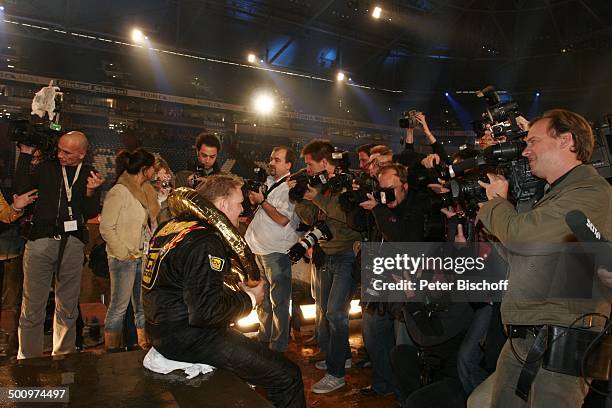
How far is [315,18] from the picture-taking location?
12.1m

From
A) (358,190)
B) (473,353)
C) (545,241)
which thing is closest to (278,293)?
(358,190)

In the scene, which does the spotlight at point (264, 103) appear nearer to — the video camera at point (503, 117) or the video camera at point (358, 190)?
the video camera at point (358, 190)

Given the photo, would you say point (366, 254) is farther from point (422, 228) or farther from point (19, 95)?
point (19, 95)

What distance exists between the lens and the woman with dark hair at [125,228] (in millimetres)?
4414

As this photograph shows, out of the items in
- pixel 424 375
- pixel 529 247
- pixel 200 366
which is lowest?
pixel 424 375

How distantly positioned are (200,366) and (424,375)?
172 cm

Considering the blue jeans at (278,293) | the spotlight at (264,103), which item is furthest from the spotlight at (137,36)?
the blue jeans at (278,293)

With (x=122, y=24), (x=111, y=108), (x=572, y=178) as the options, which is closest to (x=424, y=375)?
(x=572, y=178)

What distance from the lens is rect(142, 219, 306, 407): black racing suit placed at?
2514 millimetres

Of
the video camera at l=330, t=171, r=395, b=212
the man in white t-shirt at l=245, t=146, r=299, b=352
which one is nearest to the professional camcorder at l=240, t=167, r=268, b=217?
the man in white t-shirt at l=245, t=146, r=299, b=352

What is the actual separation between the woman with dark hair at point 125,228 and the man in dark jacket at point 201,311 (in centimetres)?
191

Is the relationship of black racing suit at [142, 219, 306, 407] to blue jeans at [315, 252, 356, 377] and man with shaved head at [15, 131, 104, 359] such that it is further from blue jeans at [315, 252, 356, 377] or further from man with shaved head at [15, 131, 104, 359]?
man with shaved head at [15, 131, 104, 359]

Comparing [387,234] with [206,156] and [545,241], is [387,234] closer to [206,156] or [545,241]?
[545,241]

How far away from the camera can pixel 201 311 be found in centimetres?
248
